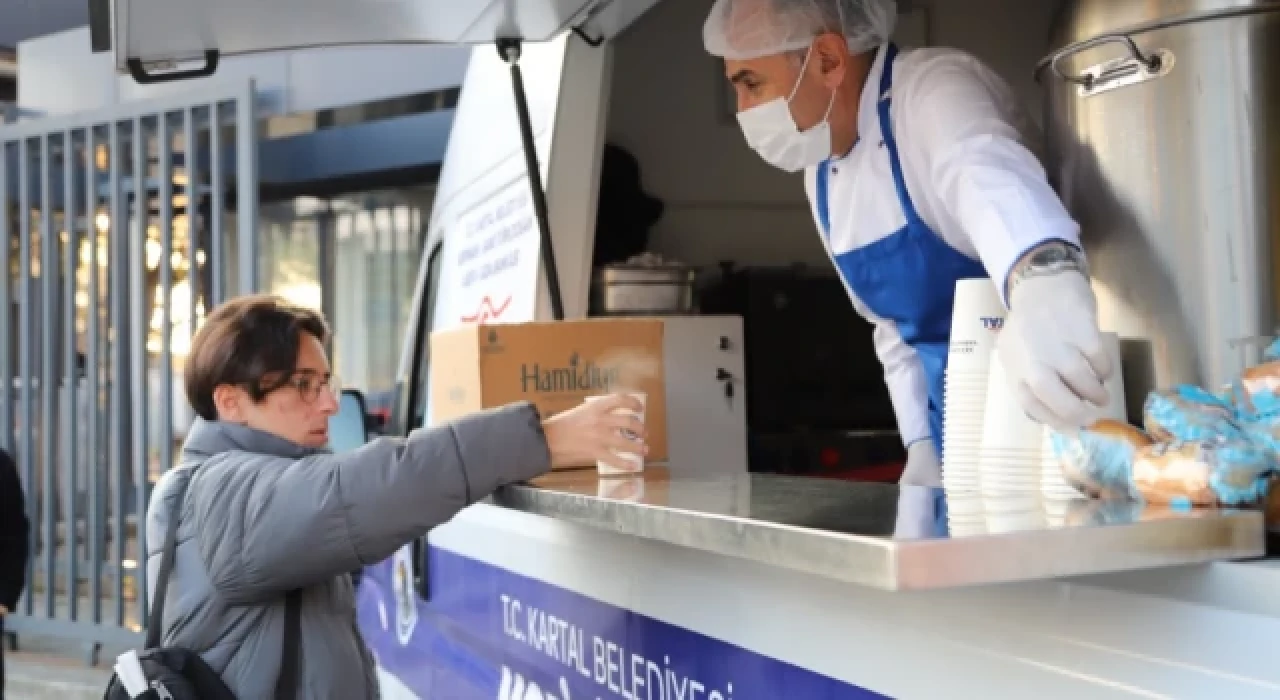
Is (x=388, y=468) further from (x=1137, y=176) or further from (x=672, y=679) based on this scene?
(x=1137, y=176)

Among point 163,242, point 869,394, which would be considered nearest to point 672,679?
point 869,394

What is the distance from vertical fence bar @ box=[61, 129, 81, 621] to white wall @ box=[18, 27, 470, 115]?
10.0ft

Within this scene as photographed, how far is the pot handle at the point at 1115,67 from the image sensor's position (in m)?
1.66

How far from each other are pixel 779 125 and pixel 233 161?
8943mm

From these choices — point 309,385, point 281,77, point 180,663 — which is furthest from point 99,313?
point 180,663

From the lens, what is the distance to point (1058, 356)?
4.67 feet

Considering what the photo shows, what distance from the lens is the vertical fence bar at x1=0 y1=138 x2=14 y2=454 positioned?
7594mm

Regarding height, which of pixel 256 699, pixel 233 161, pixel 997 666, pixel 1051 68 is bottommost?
pixel 256 699

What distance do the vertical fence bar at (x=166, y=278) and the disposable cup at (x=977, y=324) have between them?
5498mm

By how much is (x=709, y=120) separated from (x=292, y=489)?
229 centimetres

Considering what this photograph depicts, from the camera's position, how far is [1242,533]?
1.11 metres

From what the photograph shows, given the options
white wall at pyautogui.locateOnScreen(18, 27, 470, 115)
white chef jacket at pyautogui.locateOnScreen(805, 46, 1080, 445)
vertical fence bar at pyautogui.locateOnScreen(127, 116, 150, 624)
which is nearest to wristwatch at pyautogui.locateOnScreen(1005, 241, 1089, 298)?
white chef jacket at pyautogui.locateOnScreen(805, 46, 1080, 445)

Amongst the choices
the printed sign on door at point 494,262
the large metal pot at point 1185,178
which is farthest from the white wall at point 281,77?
the large metal pot at point 1185,178

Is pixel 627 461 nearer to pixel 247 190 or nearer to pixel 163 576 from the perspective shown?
pixel 163 576
